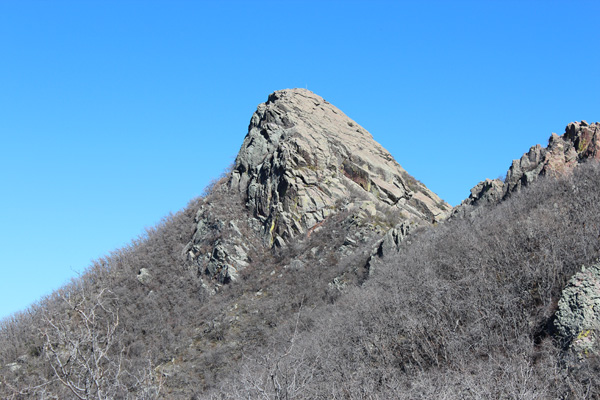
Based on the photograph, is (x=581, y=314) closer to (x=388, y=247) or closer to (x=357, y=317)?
(x=357, y=317)

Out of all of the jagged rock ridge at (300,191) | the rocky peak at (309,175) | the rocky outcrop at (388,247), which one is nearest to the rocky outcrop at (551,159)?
the rocky outcrop at (388,247)

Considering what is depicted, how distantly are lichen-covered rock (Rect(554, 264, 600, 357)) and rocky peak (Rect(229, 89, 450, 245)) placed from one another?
22276 mm

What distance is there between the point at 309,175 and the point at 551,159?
18058mm

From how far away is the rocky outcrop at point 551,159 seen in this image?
112 feet

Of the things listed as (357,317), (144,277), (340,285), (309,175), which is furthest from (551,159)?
(144,277)

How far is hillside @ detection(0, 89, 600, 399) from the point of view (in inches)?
720

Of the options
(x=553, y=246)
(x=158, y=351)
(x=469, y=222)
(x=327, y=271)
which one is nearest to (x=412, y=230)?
(x=469, y=222)

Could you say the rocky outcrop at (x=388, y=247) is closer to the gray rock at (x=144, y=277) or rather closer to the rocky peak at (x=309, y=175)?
the rocky peak at (x=309, y=175)

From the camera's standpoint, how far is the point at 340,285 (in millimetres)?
35344

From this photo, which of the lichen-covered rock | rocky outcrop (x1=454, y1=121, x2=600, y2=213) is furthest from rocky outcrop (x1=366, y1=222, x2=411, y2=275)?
the lichen-covered rock

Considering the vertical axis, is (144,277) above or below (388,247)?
above

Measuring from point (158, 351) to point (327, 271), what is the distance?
1267cm

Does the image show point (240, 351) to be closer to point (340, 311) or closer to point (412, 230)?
point (340, 311)

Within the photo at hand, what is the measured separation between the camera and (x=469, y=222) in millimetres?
34594
